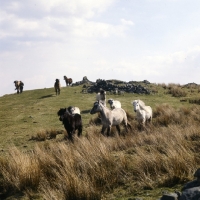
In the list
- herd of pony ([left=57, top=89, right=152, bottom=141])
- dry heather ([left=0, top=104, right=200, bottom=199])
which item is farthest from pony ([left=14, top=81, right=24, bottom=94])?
dry heather ([left=0, top=104, right=200, bottom=199])

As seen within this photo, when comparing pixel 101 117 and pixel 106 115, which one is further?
pixel 101 117

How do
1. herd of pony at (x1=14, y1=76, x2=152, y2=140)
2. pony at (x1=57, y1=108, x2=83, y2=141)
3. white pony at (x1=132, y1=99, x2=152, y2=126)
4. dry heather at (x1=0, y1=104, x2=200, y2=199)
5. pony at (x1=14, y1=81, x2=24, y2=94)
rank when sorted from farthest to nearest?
1. pony at (x1=14, y1=81, x2=24, y2=94)
2. white pony at (x1=132, y1=99, x2=152, y2=126)
3. herd of pony at (x1=14, y1=76, x2=152, y2=140)
4. pony at (x1=57, y1=108, x2=83, y2=141)
5. dry heather at (x1=0, y1=104, x2=200, y2=199)

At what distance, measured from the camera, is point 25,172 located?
21.8 feet

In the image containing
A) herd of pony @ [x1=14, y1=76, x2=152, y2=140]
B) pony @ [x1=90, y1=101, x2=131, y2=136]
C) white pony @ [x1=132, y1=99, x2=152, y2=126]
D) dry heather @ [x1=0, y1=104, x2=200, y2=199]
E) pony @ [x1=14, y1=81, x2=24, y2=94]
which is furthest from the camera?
pony @ [x1=14, y1=81, x2=24, y2=94]

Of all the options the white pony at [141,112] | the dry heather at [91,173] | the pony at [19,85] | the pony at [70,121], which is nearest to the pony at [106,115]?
the pony at [70,121]

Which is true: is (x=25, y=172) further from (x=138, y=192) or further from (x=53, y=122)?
(x=53, y=122)

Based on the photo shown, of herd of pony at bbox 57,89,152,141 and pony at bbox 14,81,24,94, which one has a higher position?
pony at bbox 14,81,24,94

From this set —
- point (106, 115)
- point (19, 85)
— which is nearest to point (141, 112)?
point (106, 115)

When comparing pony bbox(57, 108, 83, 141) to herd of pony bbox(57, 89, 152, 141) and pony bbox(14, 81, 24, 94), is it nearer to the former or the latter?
herd of pony bbox(57, 89, 152, 141)

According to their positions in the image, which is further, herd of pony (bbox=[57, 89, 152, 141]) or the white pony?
the white pony

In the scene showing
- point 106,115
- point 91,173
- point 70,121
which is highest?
point 106,115

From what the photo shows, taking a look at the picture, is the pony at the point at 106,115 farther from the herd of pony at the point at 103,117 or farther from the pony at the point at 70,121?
the pony at the point at 70,121

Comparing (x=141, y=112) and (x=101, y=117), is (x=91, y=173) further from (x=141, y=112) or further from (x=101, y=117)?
(x=141, y=112)

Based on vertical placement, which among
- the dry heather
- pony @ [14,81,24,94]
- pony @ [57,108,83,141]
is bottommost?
the dry heather
